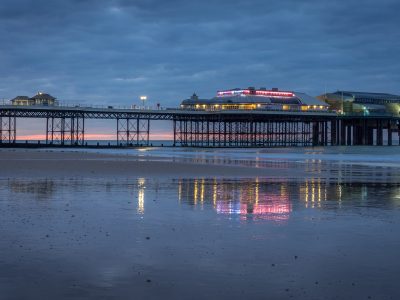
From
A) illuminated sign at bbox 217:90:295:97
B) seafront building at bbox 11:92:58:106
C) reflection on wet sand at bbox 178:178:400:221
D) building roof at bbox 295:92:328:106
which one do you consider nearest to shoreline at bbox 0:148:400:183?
reflection on wet sand at bbox 178:178:400:221

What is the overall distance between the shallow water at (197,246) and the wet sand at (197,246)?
0.8 inches

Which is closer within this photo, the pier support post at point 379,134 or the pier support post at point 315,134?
the pier support post at point 315,134

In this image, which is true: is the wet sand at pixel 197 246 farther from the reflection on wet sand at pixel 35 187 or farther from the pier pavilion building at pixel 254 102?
the pier pavilion building at pixel 254 102

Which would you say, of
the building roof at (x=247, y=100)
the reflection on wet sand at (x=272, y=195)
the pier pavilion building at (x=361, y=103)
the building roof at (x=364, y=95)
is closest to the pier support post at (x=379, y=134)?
the pier pavilion building at (x=361, y=103)

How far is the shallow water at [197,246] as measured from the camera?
8.53 m

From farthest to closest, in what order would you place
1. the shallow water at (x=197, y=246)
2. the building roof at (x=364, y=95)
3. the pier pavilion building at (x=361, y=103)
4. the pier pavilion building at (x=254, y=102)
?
the building roof at (x=364, y=95), the pier pavilion building at (x=361, y=103), the pier pavilion building at (x=254, y=102), the shallow water at (x=197, y=246)

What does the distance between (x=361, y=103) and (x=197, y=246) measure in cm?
14234

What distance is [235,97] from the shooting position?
5069 inches

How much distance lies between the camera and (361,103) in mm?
148250

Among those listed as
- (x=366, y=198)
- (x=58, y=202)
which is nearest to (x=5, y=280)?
(x=58, y=202)

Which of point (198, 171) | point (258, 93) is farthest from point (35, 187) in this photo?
point (258, 93)

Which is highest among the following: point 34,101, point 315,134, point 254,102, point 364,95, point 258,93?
point 364,95

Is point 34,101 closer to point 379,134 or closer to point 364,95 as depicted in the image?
point 379,134

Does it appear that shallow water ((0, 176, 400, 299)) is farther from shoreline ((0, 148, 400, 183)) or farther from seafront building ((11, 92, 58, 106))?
seafront building ((11, 92, 58, 106))
